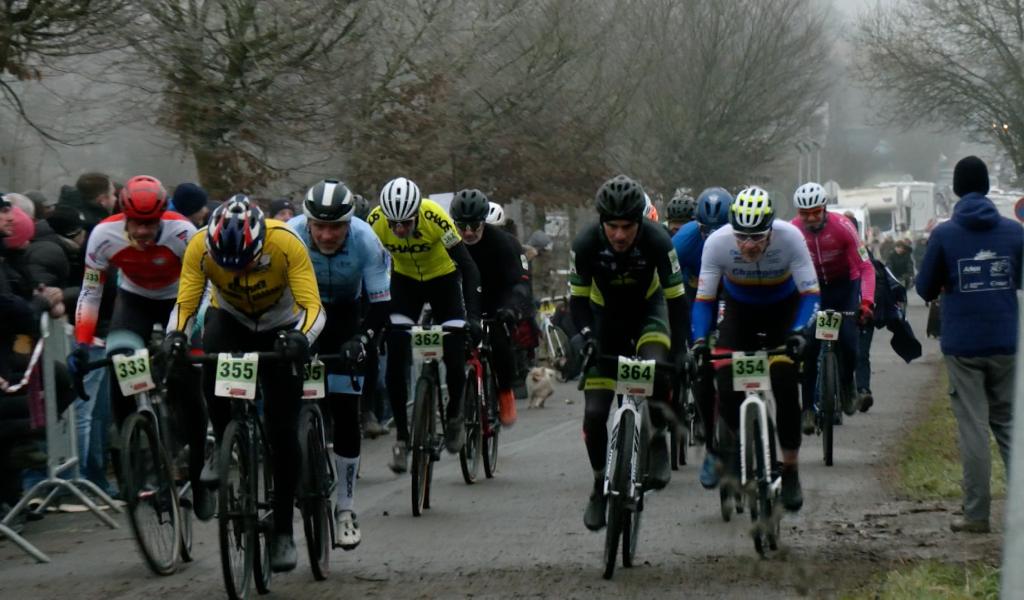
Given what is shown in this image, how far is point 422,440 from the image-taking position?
1090 centimetres

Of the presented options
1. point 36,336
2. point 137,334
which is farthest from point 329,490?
point 36,336

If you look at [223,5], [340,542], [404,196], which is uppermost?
[223,5]

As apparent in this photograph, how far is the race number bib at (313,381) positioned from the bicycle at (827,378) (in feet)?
19.0

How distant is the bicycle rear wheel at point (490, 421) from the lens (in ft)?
41.2

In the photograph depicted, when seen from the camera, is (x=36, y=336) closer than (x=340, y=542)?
No

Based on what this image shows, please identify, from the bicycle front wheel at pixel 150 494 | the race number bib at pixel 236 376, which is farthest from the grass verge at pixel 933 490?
the bicycle front wheel at pixel 150 494

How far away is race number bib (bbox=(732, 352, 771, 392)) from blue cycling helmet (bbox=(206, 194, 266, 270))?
2.88 metres

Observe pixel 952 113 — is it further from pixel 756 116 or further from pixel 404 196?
pixel 404 196

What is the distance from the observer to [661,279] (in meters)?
9.06

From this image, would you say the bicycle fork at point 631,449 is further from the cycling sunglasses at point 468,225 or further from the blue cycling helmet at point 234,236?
the cycling sunglasses at point 468,225

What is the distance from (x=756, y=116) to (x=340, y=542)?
132ft

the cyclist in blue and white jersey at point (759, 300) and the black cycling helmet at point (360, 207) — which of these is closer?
the cyclist in blue and white jersey at point (759, 300)

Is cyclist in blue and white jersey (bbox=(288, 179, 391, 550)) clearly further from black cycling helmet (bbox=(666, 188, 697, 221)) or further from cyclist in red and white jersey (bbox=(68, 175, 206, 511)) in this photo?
black cycling helmet (bbox=(666, 188, 697, 221))

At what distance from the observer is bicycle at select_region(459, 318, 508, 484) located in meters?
12.2
